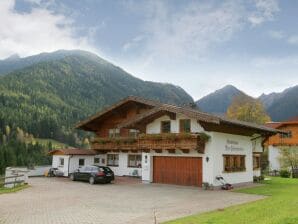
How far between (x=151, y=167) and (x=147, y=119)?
4026mm

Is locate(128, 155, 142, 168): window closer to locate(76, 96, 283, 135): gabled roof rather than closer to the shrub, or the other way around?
locate(76, 96, 283, 135): gabled roof

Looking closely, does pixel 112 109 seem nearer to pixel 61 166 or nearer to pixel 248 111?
pixel 61 166

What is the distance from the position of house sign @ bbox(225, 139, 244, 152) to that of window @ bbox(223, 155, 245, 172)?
0.55 meters

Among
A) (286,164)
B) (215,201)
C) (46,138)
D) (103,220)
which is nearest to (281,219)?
(103,220)

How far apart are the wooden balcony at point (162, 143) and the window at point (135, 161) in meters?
1.02

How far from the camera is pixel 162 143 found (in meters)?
29.3

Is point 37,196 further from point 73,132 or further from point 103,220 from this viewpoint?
point 73,132

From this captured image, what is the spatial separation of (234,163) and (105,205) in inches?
586

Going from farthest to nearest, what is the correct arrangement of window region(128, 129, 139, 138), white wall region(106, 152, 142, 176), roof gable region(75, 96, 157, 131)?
window region(128, 129, 139, 138) → white wall region(106, 152, 142, 176) → roof gable region(75, 96, 157, 131)

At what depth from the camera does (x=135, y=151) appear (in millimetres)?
35531

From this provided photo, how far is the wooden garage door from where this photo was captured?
28344 millimetres

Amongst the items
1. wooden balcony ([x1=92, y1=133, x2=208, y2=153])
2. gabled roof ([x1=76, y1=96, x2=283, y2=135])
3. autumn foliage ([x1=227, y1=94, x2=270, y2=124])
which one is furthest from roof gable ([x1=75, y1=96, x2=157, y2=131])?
autumn foliage ([x1=227, y1=94, x2=270, y2=124])

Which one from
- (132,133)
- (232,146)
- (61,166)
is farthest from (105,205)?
(61,166)

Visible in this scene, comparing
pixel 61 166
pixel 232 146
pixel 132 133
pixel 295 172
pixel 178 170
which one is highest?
pixel 132 133
